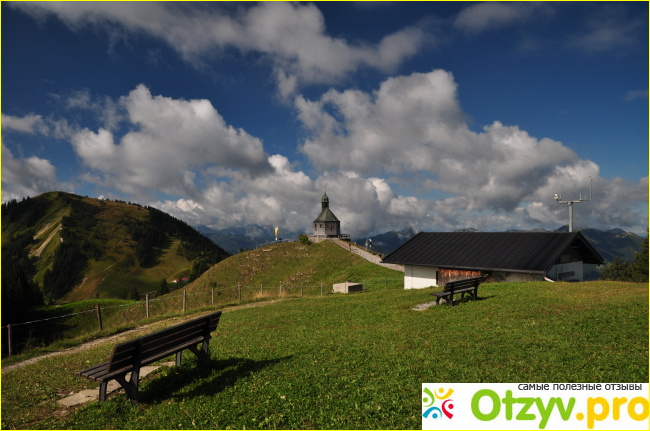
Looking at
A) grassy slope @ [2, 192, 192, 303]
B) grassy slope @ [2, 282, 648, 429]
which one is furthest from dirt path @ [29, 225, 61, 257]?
grassy slope @ [2, 282, 648, 429]

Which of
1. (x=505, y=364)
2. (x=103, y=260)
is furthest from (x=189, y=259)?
(x=505, y=364)

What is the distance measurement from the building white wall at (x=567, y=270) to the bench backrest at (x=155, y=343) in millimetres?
23963

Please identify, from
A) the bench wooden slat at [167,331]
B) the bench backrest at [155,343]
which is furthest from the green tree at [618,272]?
the bench wooden slat at [167,331]

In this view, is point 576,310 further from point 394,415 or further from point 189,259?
point 189,259

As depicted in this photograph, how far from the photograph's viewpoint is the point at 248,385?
6.91 metres

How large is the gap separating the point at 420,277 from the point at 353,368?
22.0 meters

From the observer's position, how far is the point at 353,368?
7.59m

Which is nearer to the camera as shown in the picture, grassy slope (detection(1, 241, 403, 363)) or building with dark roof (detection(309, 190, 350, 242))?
grassy slope (detection(1, 241, 403, 363))

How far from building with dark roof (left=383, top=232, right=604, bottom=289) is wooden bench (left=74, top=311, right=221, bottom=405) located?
72.3 feet

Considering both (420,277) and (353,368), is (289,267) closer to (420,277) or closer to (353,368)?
(420,277)

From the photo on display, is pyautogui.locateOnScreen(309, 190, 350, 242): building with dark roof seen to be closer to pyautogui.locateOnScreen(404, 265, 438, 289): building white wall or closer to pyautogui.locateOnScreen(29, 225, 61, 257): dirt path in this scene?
pyautogui.locateOnScreen(404, 265, 438, 289): building white wall

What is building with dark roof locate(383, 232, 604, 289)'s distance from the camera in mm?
23422

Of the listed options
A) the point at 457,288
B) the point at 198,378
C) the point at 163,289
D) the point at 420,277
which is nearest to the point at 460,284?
the point at 457,288

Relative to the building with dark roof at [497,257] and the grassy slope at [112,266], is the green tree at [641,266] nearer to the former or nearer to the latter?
the building with dark roof at [497,257]
